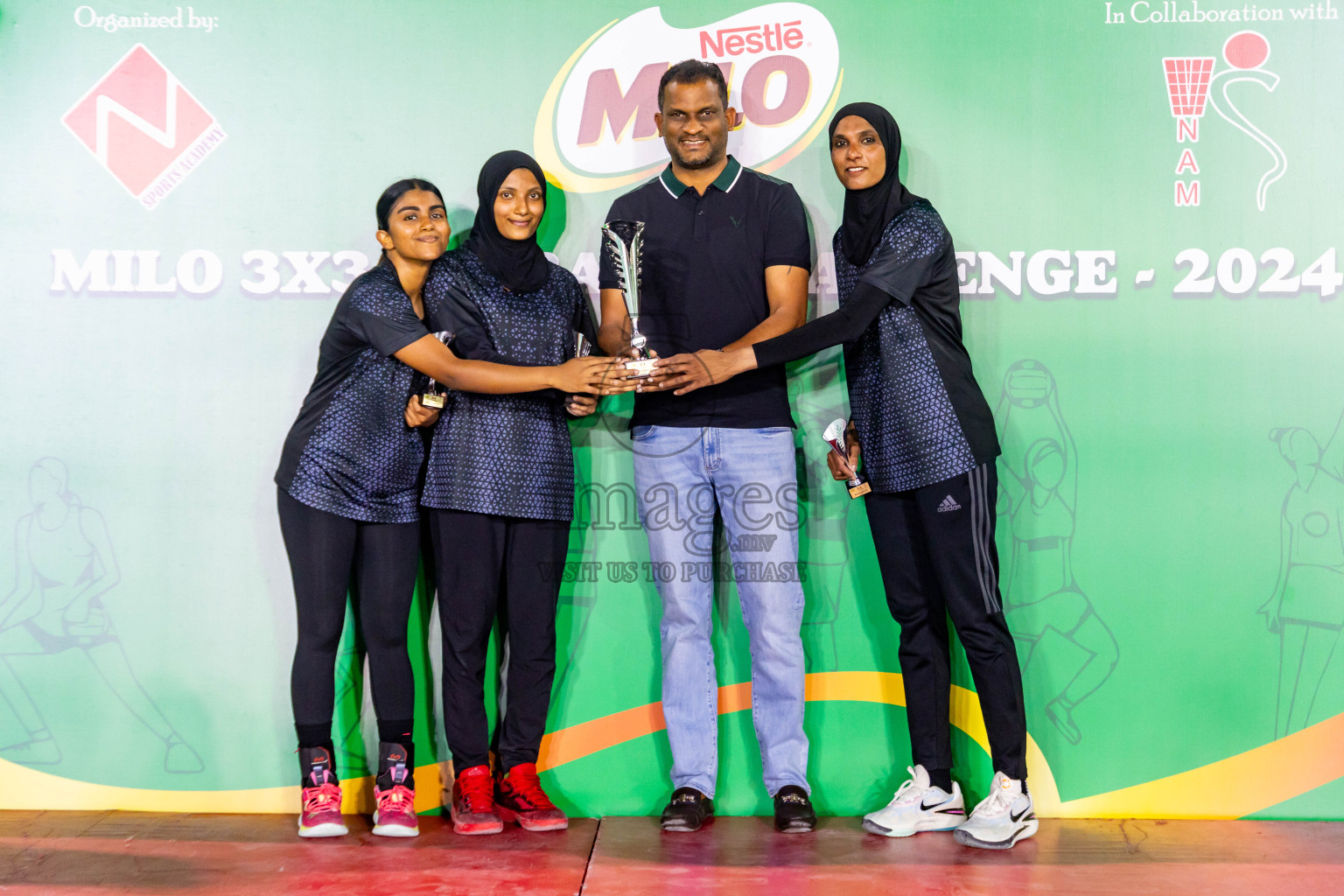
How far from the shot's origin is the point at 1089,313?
2.87m

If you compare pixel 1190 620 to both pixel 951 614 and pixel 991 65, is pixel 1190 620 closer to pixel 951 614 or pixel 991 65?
pixel 951 614

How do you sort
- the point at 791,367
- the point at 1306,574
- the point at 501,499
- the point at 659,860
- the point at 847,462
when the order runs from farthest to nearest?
1. the point at 791,367
2. the point at 1306,574
3. the point at 847,462
4. the point at 501,499
5. the point at 659,860

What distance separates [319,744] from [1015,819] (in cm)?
182

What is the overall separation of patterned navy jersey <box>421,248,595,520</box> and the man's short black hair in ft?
2.03

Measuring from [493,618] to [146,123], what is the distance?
1.79 meters

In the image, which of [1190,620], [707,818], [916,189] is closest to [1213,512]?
[1190,620]

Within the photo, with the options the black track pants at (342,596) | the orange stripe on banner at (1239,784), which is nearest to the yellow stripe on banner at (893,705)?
the orange stripe on banner at (1239,784)

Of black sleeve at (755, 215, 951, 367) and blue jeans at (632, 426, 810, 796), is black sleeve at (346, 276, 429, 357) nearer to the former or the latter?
blue jeans at (632, 426, 810, 796)

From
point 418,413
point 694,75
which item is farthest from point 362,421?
point 694,75

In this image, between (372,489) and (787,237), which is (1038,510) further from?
(372,489)

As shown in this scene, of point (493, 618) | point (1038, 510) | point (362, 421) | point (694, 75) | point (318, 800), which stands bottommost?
point (318, 800)

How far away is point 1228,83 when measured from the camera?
2850 mm

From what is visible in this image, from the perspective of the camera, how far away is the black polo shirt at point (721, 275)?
8.77 feet

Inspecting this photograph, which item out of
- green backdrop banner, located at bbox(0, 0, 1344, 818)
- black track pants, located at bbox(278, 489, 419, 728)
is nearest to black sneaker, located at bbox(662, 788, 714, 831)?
green backdrop banner, located at bbox(0, 0, 1344, 818)
